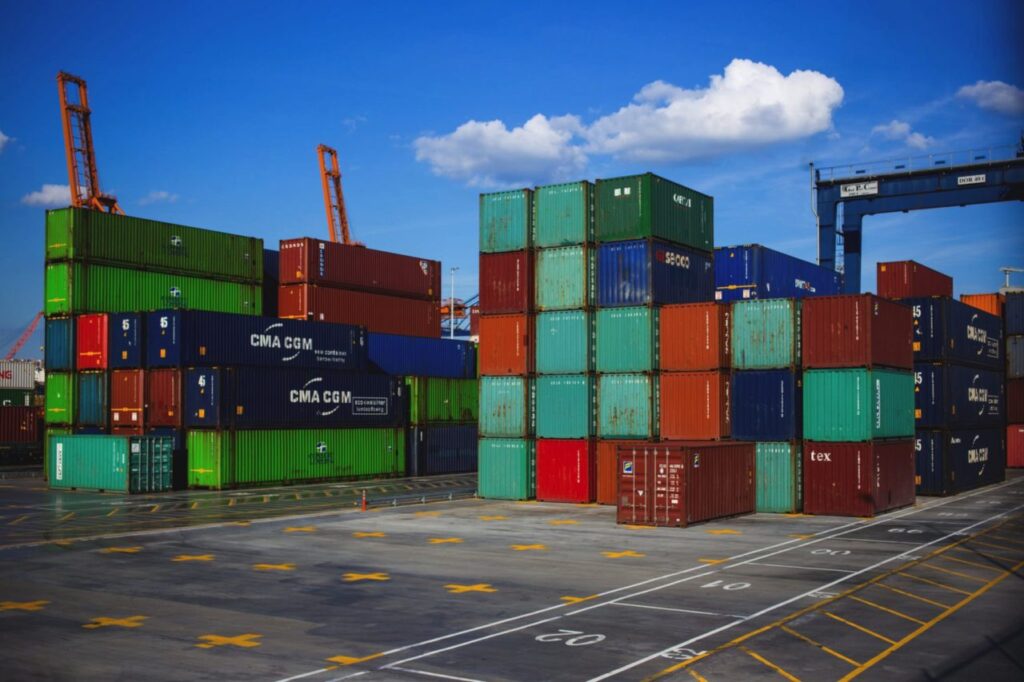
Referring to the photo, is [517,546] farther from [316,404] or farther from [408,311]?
[408,311]

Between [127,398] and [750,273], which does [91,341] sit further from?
[750,273]

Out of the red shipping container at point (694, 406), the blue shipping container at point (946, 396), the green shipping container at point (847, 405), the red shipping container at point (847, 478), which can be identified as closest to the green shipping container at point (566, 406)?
the red shipping container at point (694, 406)

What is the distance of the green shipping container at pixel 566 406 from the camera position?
1689 inches

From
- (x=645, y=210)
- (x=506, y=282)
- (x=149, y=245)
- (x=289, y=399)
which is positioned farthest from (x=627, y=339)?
(x=149, y=245)

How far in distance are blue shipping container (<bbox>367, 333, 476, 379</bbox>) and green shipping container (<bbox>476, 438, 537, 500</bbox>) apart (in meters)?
21.5

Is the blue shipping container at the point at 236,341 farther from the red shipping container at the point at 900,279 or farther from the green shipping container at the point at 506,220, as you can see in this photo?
the red shipping container at the point at 900,279

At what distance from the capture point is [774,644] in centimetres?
1741

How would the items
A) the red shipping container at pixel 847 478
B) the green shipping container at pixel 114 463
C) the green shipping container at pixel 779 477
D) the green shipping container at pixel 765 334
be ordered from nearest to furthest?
the red shipping container at pixel 847 478 < the green shipping container at pixel 779 477 < the green shipping container at pixel 765 334 < the green shipping container at pixel 114 463

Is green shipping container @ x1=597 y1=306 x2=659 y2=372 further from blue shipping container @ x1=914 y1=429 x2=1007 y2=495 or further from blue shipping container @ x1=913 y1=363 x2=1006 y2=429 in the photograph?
blue shipping container @ x1=914 y1=429 x2=1007 y2=495

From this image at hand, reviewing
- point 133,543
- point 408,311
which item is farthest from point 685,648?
point 408,311

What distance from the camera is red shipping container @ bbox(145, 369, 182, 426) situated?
172 feet

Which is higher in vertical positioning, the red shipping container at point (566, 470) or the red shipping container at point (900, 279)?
the red shipping container at point (900, 279)

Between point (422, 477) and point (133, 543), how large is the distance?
1313 inches

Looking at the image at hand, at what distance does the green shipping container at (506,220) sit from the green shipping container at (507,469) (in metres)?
8.99
